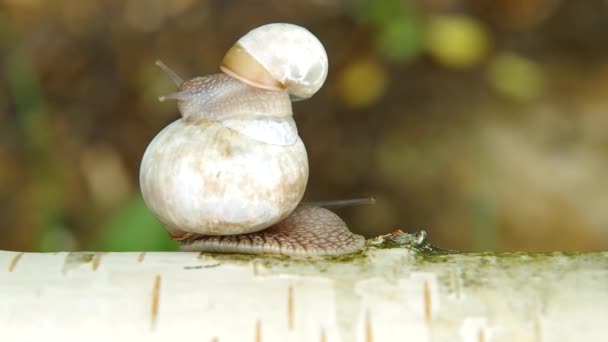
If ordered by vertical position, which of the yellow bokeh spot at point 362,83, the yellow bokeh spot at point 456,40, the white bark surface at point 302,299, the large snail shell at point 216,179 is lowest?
the white bark surface at point 302,299

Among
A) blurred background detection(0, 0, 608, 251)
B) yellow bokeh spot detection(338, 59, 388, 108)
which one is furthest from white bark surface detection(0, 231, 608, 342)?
yellow bokeh spot detection(338, 59, 388, 108)

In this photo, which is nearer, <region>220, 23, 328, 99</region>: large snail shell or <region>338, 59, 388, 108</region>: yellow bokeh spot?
<region>220, 23, 328, 99</region>: large snail shell

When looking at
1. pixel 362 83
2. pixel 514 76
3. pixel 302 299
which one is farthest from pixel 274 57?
pixel 514 76

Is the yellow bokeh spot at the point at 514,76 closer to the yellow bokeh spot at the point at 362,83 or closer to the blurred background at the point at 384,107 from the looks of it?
the blurred background at the point at 384,107

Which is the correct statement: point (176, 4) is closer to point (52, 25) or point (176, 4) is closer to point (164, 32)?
point (164, 32)

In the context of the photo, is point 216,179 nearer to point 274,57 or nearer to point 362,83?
point 274,57

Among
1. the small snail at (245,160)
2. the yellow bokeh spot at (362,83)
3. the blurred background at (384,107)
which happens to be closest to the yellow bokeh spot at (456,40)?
the blurred background at (384,107)

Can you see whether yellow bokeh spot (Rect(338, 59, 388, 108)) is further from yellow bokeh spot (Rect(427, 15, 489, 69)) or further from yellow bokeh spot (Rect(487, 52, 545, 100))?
yellow bokeh spot (Rect(487, 52, 545, 100))
